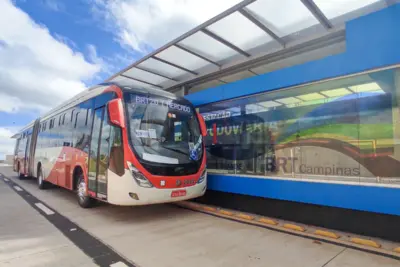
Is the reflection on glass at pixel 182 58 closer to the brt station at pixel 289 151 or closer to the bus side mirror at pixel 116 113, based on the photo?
the brt station at pixel 289 151

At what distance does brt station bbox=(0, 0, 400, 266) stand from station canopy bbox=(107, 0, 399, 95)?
3 centimetres

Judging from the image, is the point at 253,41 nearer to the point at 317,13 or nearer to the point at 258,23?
the point at 258,23

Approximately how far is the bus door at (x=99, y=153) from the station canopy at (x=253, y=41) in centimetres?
118

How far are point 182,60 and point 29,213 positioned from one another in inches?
230

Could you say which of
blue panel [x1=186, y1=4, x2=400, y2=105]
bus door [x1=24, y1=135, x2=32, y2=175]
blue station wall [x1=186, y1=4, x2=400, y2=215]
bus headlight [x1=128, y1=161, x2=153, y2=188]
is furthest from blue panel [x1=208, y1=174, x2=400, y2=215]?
bus door [x1=24, y1=135, x2=32, y2=175]

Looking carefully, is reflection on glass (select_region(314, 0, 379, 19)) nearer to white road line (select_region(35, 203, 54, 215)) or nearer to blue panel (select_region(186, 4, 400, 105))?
blue panel (select_region(186, 4, 400, 105))

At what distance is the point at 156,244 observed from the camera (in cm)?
411

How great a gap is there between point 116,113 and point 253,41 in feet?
13.4

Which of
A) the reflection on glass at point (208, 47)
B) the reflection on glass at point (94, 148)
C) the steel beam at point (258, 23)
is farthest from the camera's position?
the reflection on glass at point (208, 47)

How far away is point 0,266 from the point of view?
129 inches

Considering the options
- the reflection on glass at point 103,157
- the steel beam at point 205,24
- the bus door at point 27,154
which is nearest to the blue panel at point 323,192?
the reflection on glass at point 103,157

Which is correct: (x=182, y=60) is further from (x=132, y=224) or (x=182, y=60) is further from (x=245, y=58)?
(x=132, y=224)

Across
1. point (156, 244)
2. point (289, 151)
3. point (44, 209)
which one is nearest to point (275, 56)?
point (289, 151)

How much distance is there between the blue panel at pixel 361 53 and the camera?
404 centimetres
